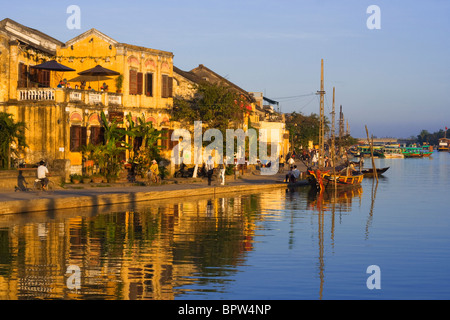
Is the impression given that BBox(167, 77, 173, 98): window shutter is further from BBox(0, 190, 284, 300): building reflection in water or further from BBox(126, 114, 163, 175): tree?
BBox(0, 190, 284, 300): building reflection in water

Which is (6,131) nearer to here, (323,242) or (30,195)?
(30,195)

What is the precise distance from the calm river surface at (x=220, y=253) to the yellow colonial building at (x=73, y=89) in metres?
8.66

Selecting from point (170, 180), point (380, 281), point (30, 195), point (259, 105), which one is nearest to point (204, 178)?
point (170, 180)

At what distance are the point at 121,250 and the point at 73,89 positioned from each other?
2078cm

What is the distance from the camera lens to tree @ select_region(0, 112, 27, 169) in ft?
118

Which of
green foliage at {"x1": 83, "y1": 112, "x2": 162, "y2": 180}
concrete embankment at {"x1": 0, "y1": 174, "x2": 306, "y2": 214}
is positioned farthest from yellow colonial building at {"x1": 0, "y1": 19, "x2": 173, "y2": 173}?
concrete embankment at {"x1": 0, "y1": 174, "x2": 306, "y2": 214}

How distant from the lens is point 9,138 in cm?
3656

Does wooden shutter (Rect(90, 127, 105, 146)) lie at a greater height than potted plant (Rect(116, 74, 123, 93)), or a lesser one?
lesser

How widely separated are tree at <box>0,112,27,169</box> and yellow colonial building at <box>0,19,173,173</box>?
3.63ft

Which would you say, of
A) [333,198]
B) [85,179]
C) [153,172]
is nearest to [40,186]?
[85,179]

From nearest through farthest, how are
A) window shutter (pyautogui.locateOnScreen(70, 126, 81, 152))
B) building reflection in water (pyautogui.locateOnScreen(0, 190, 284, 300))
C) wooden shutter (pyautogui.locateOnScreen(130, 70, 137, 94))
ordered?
1. building reflection in water (pyautogui.locateOnScreen(0, 190, 284, 300))
2. window shutter (pyautogui.locateOnScreen(70, 126, 81, 152))
3. wooden shutter (pyautogui.locateOnScreen(130, 70, 137, 94))

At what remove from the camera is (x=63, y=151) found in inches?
1523

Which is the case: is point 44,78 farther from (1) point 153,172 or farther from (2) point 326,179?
(2) point 326,179

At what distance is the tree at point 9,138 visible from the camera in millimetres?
36062
